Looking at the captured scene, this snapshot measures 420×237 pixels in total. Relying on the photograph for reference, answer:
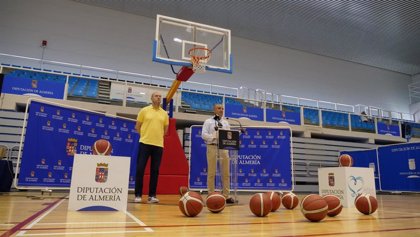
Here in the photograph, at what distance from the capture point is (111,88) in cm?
988

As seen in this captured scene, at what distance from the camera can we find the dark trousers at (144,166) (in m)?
4.31

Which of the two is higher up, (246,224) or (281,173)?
(281,173)

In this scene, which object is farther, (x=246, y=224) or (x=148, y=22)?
(x=148, y=22)

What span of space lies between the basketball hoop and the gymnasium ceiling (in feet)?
20.6

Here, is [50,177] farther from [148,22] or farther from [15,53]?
[148,22]

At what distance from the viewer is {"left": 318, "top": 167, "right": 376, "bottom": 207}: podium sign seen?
429 centimetres

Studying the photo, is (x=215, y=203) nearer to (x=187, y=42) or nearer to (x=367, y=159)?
(x=187, y=42)

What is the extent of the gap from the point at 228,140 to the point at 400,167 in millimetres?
8277

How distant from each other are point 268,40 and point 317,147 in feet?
20.4

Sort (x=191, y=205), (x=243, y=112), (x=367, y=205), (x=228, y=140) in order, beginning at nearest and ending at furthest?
(x=191, y=205) → (x=367, y=205) → (x=228, y=140) → (x=243, y=112)

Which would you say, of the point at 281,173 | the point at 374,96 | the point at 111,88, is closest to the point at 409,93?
the point at 374,96

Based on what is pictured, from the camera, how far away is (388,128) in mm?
14148

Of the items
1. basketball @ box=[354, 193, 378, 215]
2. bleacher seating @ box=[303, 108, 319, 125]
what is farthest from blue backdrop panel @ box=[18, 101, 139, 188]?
bleacher seating @ box=[303, 108, 319, 125]

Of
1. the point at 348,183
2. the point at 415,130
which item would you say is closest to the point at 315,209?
the point at 348,183
